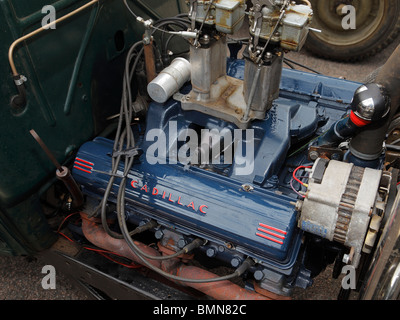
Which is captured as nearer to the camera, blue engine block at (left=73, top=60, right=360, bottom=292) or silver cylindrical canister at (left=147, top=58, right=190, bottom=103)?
blue engine block at (left=73, top=60, right=360, bottom=292)

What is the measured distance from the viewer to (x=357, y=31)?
3.85 meters

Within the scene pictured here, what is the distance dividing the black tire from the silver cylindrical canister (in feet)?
7.53

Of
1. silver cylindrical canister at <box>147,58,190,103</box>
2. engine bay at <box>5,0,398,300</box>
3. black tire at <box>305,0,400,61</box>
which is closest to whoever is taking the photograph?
engine bay at <box>5,0,398,300</box>

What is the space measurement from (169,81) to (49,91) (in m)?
0.56

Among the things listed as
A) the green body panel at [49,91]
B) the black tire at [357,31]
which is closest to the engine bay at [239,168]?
the green body panel at [49,91]

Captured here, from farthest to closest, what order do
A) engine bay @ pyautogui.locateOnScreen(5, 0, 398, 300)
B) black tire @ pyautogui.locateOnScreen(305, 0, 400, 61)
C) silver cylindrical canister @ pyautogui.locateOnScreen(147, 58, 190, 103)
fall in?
black tire @ pyautogui.locateOnScreen(305, 0, 400, 61), silver cylindrical canister @ pyautogui.locateOnScreen(147, 58, 190, 103), engine bay @ pyautogui.locateOnScreen(5, 0, 398, 300)

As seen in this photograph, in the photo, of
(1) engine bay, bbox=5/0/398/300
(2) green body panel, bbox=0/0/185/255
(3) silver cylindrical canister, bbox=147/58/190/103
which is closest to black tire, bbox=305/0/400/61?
(1) engine bay, bbox=5/0/398/300

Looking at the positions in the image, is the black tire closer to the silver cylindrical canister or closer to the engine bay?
the engine bay

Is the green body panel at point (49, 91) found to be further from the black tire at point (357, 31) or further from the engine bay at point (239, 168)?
the black tire at point (357, 31)

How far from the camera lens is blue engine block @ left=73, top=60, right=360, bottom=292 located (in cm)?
168

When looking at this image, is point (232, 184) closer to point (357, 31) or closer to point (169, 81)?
point (169, 81)

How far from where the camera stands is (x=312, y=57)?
4.09m

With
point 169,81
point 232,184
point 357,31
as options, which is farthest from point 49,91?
point 357,31
